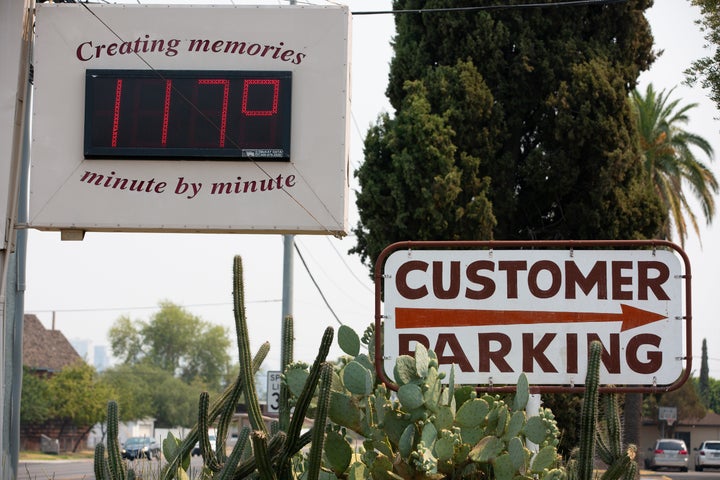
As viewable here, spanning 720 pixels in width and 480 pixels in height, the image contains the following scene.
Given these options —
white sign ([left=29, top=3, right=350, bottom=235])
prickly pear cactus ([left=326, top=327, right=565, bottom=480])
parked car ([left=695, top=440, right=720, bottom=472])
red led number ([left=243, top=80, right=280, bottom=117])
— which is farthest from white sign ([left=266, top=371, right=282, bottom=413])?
parked car ([left=695, top=440, right=720, bottom=472])

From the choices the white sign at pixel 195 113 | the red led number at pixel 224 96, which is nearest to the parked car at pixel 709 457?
the white sign at pixel 195 113

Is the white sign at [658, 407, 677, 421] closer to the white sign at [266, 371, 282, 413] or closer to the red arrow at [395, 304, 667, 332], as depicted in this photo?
the white sign at [266, 371, 282, 413]

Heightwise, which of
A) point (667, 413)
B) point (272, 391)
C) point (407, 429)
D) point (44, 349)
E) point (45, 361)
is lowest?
point (667, 413)

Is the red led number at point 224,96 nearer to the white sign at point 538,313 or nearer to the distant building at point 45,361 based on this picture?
the white sign at point 538,313

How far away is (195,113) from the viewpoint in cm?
1131

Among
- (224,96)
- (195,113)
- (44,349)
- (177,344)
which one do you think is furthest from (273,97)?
(177,344)

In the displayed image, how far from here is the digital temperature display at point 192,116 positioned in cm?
1127

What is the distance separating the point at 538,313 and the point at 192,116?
5176 mm

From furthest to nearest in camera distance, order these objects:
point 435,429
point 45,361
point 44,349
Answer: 1. point 44,349
2. point 45,361
3. point 435,429

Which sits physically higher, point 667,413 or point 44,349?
point 44,349

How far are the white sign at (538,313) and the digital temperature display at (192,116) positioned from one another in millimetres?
4186

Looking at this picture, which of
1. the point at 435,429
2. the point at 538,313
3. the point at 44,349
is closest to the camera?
the point at 435,429

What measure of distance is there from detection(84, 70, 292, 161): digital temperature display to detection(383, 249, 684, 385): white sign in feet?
13.7

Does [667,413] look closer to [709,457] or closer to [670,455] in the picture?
[709,457]
